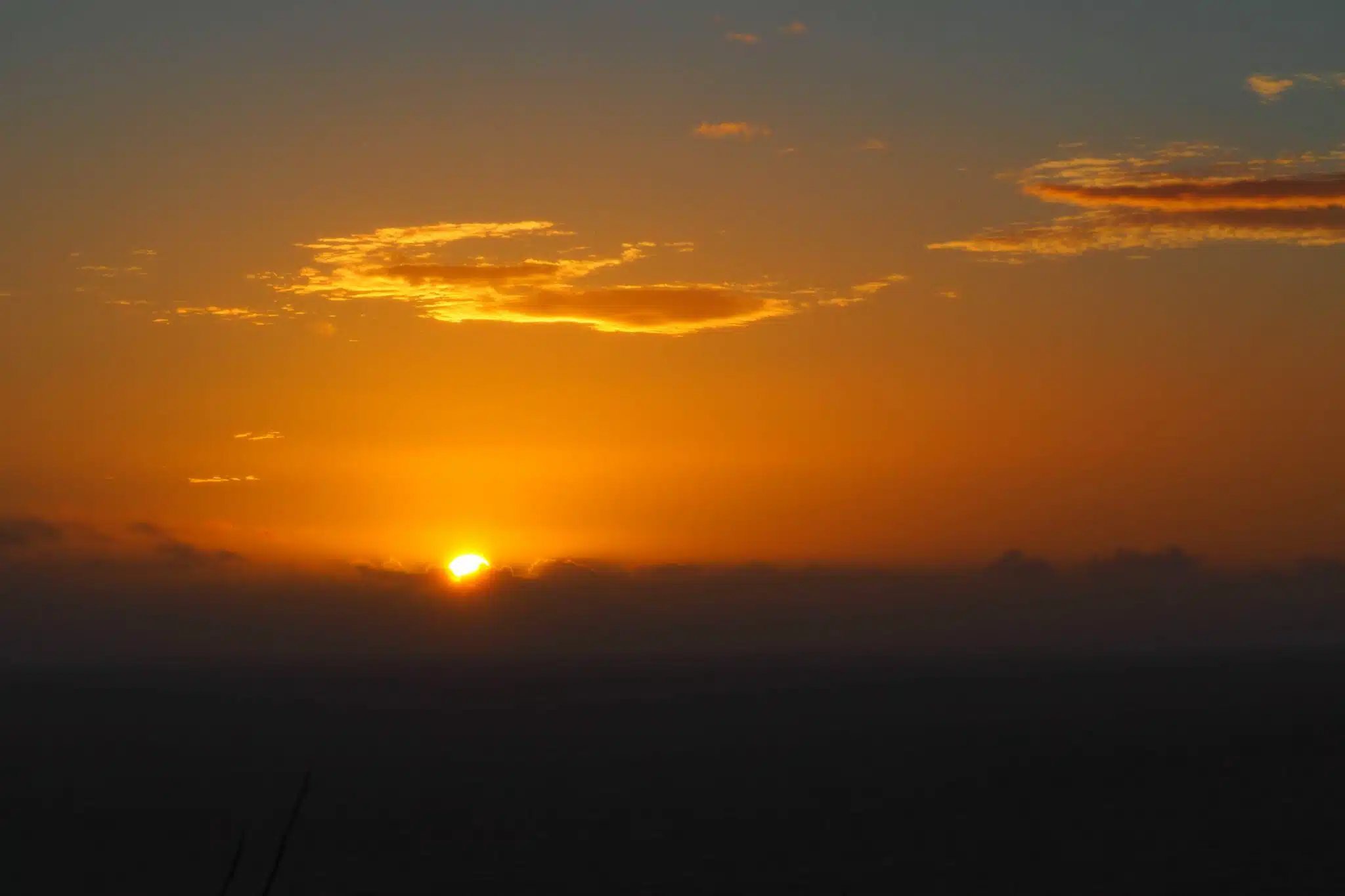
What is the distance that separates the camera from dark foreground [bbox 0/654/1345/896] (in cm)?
6619

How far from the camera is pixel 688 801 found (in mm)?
87375

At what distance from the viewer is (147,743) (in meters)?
127

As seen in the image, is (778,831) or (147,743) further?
(147,743)

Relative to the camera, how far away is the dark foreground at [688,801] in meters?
66.2

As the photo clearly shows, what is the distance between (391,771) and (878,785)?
117 ft

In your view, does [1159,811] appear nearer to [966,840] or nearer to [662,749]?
[966,840]

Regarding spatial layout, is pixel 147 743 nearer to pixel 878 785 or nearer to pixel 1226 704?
pixel 878 785

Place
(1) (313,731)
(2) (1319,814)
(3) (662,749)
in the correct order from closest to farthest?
(2) (1319,814) → (3) (662,749) → (1) (313,731)

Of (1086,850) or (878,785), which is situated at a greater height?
(1086,850)

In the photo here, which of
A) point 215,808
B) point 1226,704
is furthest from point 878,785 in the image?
point 1226,704

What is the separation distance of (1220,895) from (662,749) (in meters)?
60.6

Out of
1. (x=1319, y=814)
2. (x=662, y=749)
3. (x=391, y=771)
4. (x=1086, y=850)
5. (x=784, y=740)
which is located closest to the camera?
(x=1086, y=850)

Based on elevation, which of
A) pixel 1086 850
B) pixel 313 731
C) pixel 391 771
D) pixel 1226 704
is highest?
pixel 1086 850

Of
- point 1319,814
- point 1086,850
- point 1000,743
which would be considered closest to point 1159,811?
point 1319,814
